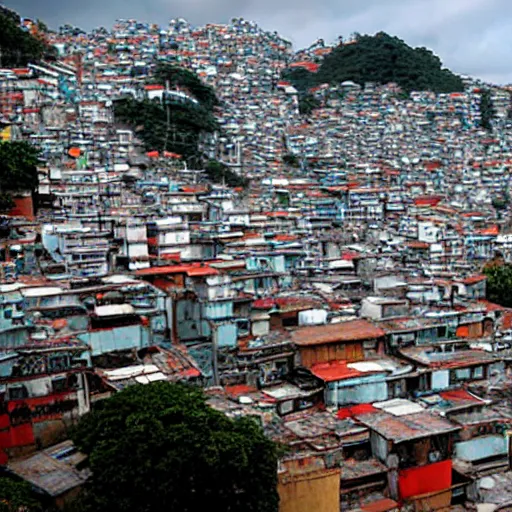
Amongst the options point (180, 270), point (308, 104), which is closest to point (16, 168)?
point (180, 270)

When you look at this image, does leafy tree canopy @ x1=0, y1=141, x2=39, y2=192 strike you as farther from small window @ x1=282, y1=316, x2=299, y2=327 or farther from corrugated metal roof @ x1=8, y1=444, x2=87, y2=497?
corrugated metal roof @ x1=8, y1=444, x2=87, y2=497

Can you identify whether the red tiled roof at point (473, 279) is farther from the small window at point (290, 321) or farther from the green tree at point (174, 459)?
the green tree at point (174, 459)

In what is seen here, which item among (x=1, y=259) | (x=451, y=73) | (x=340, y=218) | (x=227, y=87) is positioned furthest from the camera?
(x=451, y=73)

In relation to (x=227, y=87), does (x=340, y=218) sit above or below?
below

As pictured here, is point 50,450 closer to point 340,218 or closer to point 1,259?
point 1,259

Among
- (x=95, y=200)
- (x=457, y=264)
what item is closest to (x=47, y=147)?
(x=95, y=200)

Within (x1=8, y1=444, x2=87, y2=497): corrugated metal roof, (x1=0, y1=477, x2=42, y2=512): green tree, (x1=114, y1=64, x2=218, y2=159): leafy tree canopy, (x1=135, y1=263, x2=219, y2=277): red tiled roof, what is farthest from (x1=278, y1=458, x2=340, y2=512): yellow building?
(x1=114, y1=64, x2=218, y2=159): leafy tree canopy
